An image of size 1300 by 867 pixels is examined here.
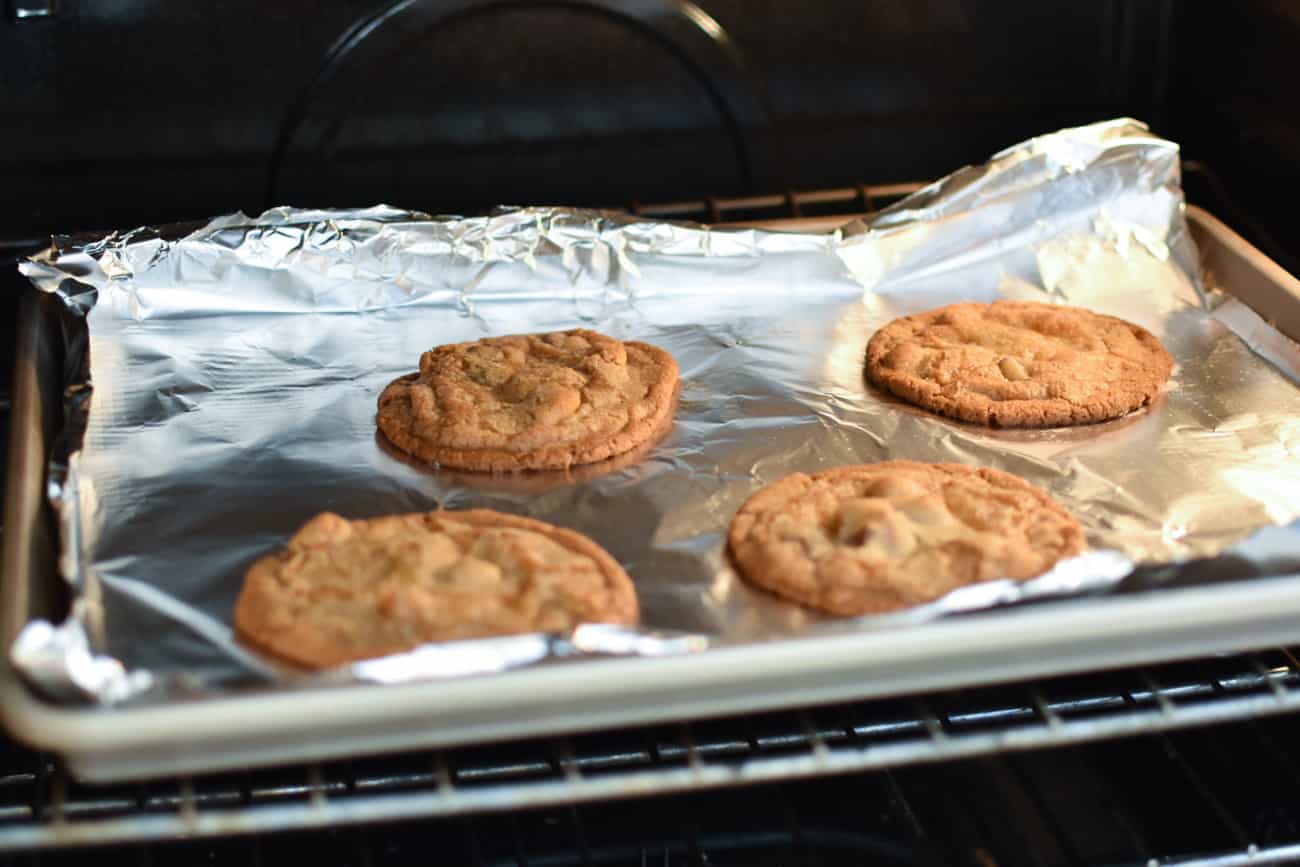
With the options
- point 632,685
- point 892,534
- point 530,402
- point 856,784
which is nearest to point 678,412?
point 530,402

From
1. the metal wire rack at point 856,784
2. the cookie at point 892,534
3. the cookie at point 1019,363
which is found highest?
the cookie at point 1019,363

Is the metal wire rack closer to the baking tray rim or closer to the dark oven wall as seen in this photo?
the baking tray rim

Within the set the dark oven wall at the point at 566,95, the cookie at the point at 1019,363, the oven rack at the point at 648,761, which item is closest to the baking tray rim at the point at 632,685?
the oven rack at the point at 648,761

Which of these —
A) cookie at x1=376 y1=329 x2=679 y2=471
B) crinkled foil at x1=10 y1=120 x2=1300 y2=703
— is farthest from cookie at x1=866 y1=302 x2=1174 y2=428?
cookie at x1=376 y1=329 x2=679 y2=471

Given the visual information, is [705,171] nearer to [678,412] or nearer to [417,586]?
[678,412]

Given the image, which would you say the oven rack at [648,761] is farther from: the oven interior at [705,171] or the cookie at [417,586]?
the cookie at [417,586]

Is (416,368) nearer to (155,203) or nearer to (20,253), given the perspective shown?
(155,203)

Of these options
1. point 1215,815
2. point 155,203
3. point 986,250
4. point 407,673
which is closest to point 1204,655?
point 1215,815
